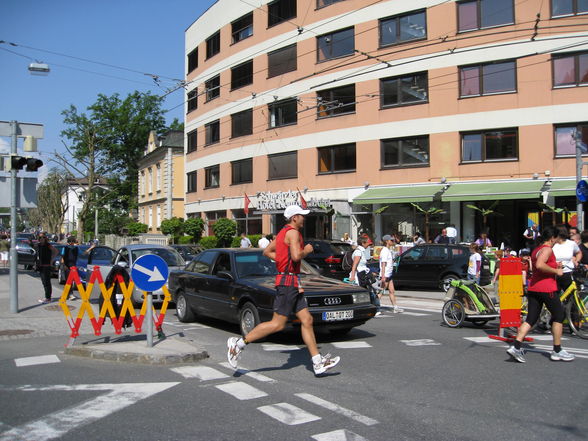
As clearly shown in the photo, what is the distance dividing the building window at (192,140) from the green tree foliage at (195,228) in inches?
248

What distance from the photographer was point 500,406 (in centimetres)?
509

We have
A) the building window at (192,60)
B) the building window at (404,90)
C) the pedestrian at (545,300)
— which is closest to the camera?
the pedestrian at (545,300)

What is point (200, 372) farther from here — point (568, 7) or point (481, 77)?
point (568, 7)

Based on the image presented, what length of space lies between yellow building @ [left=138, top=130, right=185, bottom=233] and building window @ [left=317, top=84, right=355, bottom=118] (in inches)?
862

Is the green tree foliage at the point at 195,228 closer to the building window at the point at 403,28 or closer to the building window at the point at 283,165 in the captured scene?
the building window at the point at 283,165

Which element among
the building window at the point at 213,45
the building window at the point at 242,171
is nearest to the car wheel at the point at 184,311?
the building window at the point at 242,171

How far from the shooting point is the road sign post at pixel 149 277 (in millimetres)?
7539

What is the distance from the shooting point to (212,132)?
3812 cm

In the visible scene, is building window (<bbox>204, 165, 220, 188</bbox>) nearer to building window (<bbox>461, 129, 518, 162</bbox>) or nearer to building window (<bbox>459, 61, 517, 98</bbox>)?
building window (<bbox>461, 129, 518, 162</bbox>)

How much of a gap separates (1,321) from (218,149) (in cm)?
2728

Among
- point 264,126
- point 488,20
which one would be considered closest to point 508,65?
point 488,20

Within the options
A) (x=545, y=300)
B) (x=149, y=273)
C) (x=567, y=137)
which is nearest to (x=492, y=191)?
(x=567, y=137)

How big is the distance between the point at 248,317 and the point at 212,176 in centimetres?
3047

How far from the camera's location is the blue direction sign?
7.56 metres
